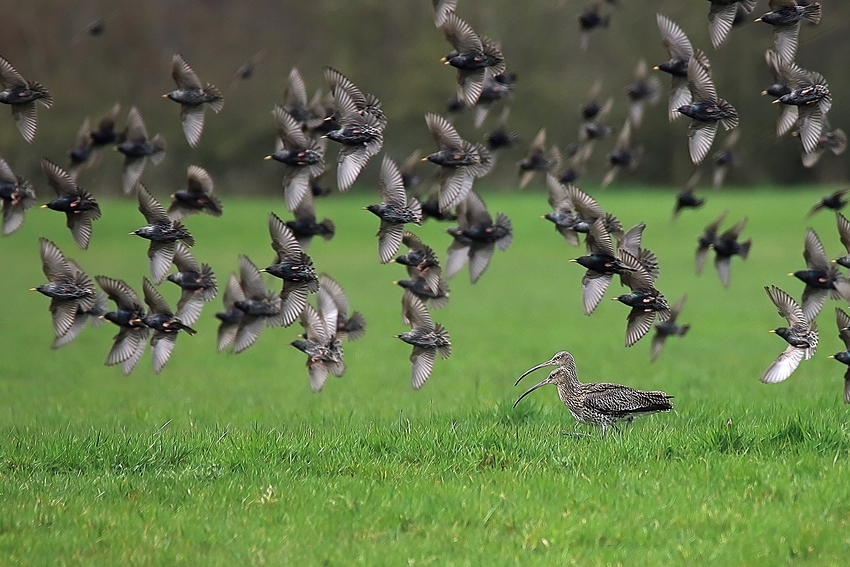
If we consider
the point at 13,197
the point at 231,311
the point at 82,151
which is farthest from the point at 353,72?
the point at 13,197

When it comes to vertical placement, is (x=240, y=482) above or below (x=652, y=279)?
below

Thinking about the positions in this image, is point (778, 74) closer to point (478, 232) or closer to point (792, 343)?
point (792, 343)

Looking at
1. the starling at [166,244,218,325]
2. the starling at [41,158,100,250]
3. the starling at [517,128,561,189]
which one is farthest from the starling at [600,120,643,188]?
the starling at [41,158,100,250]

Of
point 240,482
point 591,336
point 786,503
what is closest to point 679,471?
point 786,503

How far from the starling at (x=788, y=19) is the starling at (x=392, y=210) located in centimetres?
329

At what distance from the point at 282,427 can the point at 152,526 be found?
3.31 m

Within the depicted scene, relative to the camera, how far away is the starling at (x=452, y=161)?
10.1 meters

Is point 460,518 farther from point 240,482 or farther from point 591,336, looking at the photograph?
point 591,336

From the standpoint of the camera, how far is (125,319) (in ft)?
33.5

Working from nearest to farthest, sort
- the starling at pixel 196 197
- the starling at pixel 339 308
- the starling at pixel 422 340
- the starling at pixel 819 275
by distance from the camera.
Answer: the starling at pixel 819 275, the starling at pixel 422 340, the starling at pixel 196 197, the starling at pixel 339 308

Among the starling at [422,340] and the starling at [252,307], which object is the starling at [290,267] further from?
the starling at [422,340]

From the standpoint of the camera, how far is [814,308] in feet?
33.2

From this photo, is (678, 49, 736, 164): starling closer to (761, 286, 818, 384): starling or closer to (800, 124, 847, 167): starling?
(800, 124, 847, 167): starling

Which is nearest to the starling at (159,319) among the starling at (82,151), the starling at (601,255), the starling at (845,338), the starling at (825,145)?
the starling at (82,151)
